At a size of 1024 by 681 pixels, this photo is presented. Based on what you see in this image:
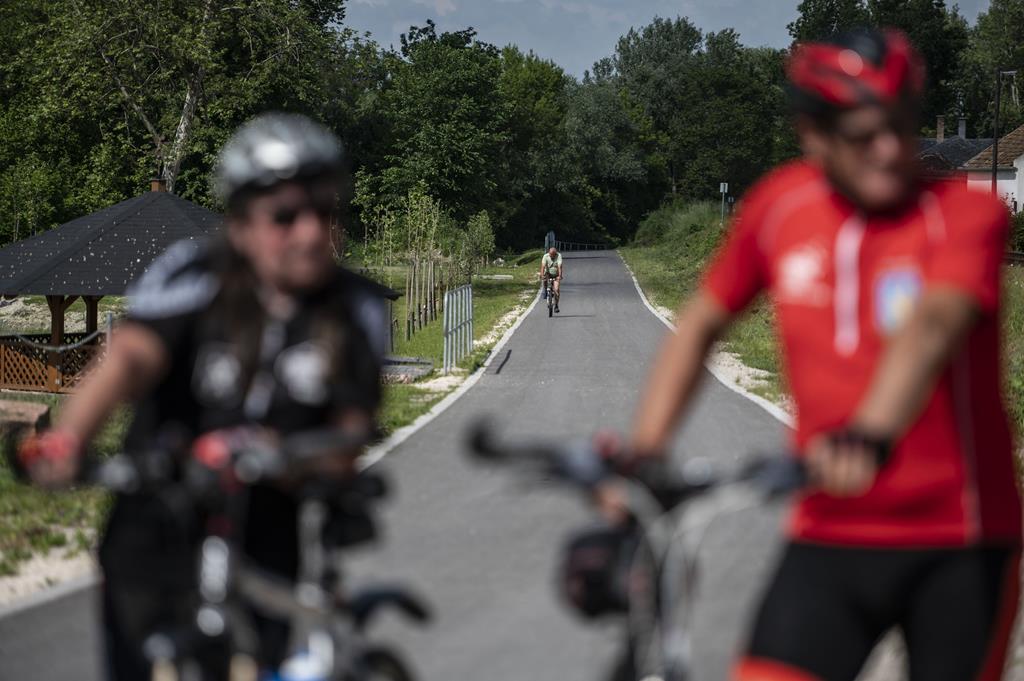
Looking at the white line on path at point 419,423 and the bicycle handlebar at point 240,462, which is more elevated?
the bicycle handlebar at point 240,462

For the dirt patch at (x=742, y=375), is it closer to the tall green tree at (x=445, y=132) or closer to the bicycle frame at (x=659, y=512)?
the bicycle frame at (x=659, y=512)

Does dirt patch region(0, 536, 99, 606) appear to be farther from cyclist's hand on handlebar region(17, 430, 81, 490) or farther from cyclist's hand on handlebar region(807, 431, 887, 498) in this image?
cyclist's hand on handlebar region(807, 431, 887, 498)

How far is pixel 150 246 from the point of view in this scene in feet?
97.5

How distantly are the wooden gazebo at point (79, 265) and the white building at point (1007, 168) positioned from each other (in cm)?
6220

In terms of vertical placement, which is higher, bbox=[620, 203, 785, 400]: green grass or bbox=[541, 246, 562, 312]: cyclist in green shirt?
bbox=[541, 246, 562, 312]: cyclist in green shirt

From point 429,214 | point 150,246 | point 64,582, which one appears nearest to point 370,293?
point 64,582

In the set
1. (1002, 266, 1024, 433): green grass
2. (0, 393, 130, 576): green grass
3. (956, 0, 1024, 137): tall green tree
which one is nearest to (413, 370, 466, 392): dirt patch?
(1002, 266, 1024, 433): green grass

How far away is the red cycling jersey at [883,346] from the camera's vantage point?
2.87 meters

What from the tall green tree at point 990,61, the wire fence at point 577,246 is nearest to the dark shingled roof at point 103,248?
the wire fence at point 577,246

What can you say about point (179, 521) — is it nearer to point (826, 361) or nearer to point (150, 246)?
point (826, 361)

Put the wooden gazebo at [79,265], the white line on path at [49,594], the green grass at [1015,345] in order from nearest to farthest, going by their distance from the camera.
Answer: the white line on path at [49,594]
the green grass at [1015,345]
the wooden gazebo at [79,265]

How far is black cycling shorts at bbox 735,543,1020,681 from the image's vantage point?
289 centimetres

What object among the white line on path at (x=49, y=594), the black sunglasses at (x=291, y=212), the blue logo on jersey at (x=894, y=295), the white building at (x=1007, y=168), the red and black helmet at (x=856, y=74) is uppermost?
the white building at (x=1007, y=168)

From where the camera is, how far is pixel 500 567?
8.31 metres
